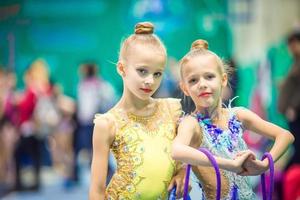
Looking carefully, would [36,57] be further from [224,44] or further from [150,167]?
[150,167]

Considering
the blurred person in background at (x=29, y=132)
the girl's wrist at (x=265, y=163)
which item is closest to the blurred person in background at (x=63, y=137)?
the blurred person in background at (x=29, y=132)

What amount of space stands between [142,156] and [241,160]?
0.49m

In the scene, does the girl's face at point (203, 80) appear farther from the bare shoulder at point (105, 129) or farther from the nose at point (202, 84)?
the bare shoulder at point (105, 129)

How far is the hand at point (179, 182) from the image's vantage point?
2.79m

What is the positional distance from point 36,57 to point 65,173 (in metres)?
1.73

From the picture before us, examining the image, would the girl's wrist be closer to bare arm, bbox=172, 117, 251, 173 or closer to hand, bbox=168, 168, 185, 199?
bare arm, bbox=172, 117, 251, 173

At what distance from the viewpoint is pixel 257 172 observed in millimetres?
2502

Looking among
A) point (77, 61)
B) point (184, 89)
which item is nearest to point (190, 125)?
point (184, 89)

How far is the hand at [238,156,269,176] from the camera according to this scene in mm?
2457

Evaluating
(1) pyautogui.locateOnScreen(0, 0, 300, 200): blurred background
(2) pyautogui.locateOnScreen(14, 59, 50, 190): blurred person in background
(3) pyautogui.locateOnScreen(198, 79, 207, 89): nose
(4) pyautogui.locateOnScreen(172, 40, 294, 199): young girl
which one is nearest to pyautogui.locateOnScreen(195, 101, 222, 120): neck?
(4) pyautogui.locateOnScreen(172, 40, 294, 199): young girl

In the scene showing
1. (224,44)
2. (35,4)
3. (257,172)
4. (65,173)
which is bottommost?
(65,173)

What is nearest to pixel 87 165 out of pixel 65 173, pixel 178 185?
pixel 65 173

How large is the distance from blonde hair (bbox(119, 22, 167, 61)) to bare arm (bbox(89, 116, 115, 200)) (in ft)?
0.94

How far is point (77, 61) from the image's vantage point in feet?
34.4
